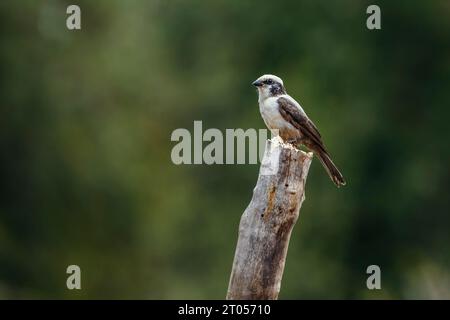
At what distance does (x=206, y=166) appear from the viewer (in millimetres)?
27609

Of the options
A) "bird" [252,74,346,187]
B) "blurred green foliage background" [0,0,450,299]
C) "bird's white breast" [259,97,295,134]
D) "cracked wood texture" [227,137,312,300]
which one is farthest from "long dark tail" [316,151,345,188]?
"blurred green foliage background" [0,0,450,299]

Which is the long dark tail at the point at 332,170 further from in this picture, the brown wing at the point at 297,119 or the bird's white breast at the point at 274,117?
the bird's white breast at the point at 274,117

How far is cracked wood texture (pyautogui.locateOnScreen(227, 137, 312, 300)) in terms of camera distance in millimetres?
9430

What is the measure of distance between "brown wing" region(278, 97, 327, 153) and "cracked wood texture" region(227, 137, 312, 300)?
7.71ft

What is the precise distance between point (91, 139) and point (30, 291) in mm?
4338

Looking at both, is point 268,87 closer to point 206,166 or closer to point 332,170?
point 332,170

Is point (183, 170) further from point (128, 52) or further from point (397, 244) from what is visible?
point (397, 244)

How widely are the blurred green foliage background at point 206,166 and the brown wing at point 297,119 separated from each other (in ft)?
40.4

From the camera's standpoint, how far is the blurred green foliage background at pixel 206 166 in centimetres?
2523

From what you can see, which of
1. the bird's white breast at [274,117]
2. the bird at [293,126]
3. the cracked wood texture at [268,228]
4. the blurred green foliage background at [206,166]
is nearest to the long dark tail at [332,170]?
the bird at [293,126]

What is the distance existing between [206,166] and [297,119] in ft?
51.1

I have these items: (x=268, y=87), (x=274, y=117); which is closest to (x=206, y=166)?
(x=268, y=87)

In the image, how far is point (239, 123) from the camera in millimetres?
26312
